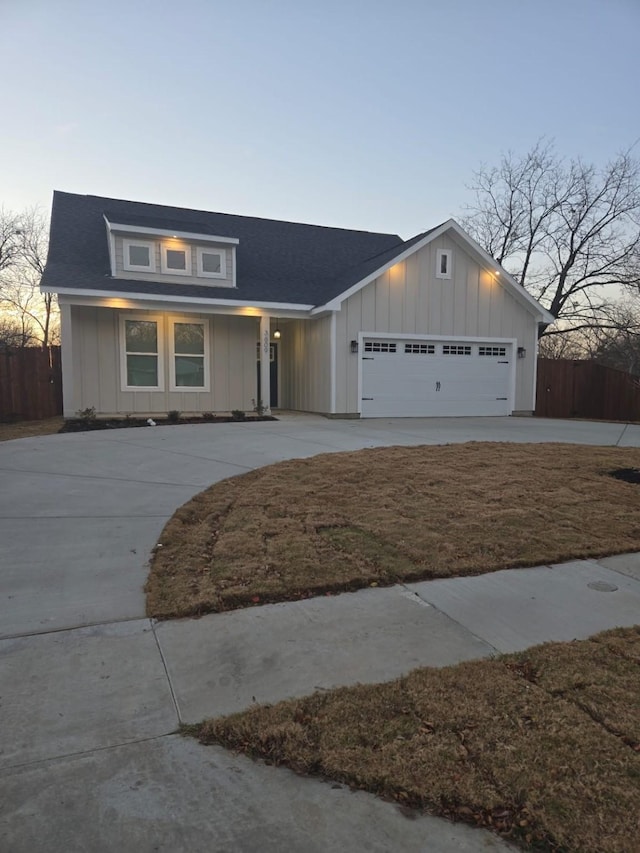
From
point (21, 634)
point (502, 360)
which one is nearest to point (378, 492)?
point (21, 634)

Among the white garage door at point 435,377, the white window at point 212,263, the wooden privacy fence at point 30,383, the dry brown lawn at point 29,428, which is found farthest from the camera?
the white garage door at point 435,377

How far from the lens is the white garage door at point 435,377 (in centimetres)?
1470

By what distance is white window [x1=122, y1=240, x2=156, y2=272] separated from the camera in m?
13.5

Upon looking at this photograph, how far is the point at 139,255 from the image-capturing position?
13688 mm

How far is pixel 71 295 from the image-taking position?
39.9 feet

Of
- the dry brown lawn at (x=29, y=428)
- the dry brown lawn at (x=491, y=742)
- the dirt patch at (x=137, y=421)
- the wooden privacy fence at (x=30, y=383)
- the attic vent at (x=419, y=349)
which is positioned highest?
the attic vent at (x=419, y=349)

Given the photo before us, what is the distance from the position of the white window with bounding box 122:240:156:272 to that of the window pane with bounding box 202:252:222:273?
134 cm

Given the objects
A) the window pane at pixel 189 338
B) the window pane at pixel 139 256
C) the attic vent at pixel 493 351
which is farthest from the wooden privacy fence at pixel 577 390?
the window pane at pixel 139 256

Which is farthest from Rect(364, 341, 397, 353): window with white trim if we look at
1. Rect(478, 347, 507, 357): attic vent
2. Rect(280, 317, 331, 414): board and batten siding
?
Rect(478, 347, 507, 357): attic vent

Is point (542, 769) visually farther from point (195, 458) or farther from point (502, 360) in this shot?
point (502, 360)

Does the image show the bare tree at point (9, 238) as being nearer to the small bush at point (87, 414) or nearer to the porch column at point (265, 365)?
the small bush at point (87, 414)

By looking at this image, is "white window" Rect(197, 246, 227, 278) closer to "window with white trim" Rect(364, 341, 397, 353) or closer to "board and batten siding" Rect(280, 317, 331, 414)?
"board and batten siding" Rect(280, 317, 331, 414)

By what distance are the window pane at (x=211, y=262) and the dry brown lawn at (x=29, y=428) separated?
18.3 feet

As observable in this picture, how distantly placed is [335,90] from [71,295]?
871 cm
